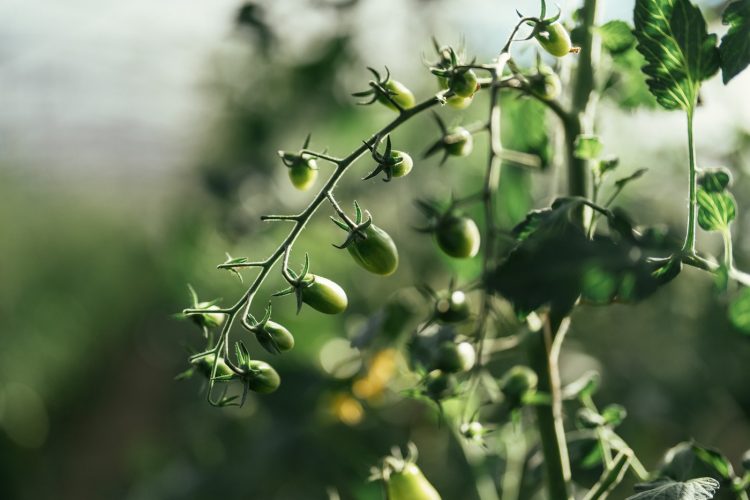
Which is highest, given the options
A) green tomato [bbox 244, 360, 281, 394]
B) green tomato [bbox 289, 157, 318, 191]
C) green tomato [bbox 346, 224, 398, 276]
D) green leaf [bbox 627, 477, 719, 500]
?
green tomato [bbox 289, 157, 318, 191]

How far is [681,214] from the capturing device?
90 centimetres

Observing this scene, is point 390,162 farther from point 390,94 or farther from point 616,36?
point 616,36

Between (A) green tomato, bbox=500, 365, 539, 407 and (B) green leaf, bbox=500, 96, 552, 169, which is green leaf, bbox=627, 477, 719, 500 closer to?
(A) green tomato, bbox=500, 365, 539, 407

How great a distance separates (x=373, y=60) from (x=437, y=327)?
0.57 metres

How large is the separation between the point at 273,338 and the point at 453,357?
0.09m

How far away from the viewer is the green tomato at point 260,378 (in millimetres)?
307

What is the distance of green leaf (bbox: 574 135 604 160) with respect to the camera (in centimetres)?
35

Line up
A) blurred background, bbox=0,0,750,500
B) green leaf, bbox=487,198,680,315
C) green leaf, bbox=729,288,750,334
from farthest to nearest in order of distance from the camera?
blurred background, bbox=0,0,750,500 < green leaf, bbox=729,288,750,334 < green leaf, bbox=487,198,680,315

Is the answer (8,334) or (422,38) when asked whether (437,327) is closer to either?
(422,38)

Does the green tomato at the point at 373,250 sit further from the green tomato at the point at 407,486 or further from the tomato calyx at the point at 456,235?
the green tomato at the point at 407,486

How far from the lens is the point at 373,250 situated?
0.32 meters

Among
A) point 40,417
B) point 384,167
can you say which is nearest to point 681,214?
point 384,167

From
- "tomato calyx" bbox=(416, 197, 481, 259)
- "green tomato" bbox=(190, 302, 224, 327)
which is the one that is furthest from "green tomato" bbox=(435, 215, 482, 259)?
"green tomato" bbox=(190, 302, 224, 327)

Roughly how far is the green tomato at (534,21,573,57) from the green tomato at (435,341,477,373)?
0.14m
